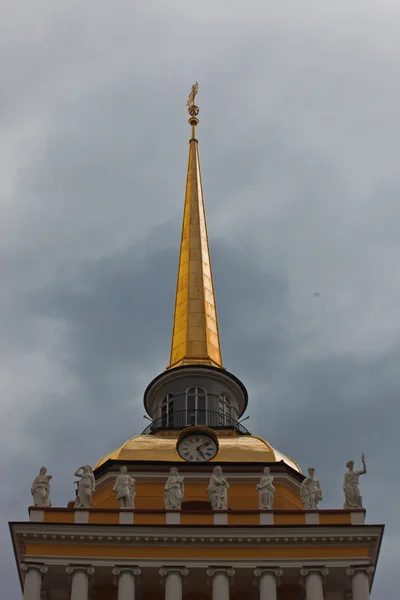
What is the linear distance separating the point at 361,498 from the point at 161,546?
243 inches

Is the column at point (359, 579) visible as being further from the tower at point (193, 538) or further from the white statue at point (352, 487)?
the white statue at point (352, 487)

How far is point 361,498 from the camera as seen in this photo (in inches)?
1597

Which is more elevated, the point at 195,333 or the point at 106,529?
the point at 195,333

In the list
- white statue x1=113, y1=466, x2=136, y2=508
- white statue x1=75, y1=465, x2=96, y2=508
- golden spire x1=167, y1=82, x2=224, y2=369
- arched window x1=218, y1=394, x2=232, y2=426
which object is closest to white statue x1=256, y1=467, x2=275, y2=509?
white statue x1=113, y1=466, x2=136, y2=508

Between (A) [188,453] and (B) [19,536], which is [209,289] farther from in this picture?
(B) [19,536]

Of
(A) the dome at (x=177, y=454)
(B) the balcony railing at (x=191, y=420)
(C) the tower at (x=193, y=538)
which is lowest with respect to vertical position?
(C) the tower at (x=193, y=538)

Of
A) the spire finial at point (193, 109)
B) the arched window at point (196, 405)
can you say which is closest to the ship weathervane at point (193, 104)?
the spire finial at point (193, 109)

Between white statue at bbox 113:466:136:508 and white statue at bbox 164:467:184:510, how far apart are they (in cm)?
102

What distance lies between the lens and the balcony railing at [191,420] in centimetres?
4838

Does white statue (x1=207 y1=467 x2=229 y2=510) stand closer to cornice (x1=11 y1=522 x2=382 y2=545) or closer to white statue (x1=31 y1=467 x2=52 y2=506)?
cornice (x1=11 y1=522 x2=382 y2=545)

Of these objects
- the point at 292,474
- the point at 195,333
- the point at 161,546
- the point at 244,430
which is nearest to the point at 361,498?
the point at 292,474

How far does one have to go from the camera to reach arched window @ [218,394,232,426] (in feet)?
160

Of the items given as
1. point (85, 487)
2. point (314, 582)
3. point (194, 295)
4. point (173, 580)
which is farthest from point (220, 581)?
point (194, 295)

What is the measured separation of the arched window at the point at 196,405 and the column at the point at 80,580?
10265 millimetres
